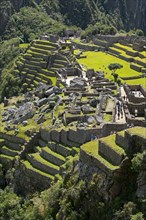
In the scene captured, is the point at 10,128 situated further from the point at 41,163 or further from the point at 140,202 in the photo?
the point at 140,202

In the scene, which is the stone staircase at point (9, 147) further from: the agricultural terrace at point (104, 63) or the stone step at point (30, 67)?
the stone step at point (30, 67)

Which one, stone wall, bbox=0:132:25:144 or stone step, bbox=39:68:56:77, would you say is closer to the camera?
stone wall, bbox=0:132:25:144

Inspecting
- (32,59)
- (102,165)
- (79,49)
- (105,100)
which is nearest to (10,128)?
(105,100)

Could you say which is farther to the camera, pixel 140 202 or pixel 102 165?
pixel 102 165

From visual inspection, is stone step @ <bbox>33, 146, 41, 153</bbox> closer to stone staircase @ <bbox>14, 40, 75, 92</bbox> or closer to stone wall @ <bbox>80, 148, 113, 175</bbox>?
stone wall @ <bbox>80, 148, 113, 175</bbox>

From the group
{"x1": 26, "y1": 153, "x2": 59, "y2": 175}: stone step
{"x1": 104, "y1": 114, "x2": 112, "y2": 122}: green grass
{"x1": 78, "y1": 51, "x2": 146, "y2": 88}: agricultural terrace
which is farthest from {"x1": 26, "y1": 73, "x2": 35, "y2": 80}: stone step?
{"x1": 26, "y1": 153, "x2": 59, "y2": 175}: stone step

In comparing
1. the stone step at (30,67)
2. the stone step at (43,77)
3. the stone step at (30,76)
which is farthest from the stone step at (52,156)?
the stone step at (30,67)
